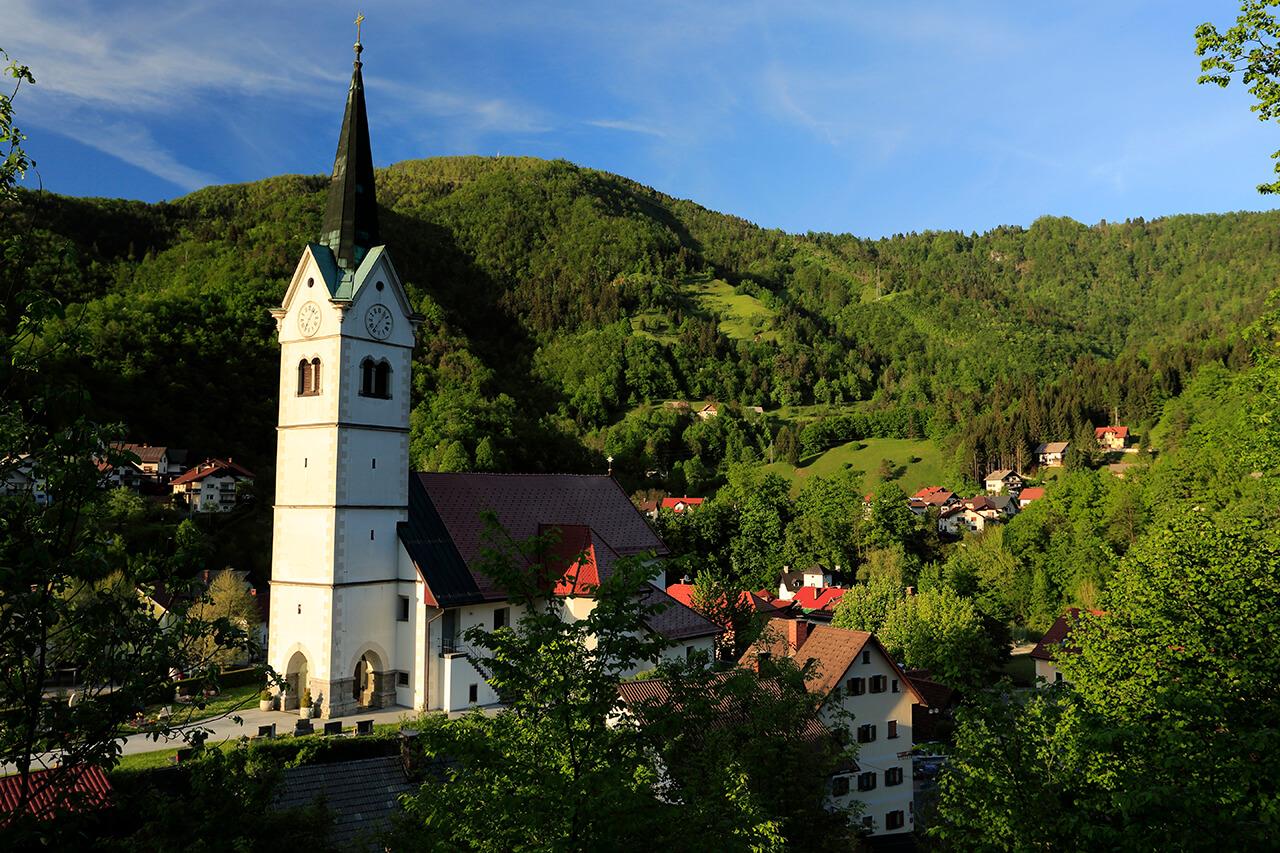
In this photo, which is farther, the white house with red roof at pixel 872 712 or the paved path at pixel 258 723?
the white house with red roof at pixel 872 712

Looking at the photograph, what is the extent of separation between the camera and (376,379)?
116 feet

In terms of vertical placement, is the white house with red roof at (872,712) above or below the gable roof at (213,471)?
below

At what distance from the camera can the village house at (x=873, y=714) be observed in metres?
31.5

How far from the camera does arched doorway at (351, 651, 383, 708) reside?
34.1 metres

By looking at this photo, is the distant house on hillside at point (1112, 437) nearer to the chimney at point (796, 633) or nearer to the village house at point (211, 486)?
the chimney at point (796, 633)

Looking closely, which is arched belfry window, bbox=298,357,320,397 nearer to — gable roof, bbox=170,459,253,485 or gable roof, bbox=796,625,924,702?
gable roof, bbox=796,625,924,702

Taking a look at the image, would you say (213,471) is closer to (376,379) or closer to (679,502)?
(376,379)

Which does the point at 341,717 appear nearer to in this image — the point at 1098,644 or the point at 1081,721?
the point at 1098,644

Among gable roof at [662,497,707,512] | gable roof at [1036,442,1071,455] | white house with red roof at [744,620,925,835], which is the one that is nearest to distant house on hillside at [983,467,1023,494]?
gable roof at [1036,442,1071,455]

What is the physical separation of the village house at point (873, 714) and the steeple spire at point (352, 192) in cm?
2326

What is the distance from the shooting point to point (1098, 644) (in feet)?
70.1

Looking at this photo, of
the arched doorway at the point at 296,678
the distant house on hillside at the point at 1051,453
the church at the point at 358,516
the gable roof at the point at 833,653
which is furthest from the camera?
the distant house on hillside at the point at 1051,453

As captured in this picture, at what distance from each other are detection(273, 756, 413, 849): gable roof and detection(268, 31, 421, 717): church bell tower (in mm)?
6949

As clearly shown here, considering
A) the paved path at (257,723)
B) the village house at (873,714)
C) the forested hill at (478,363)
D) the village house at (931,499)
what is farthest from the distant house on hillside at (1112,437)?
the paved path at (257,723)
